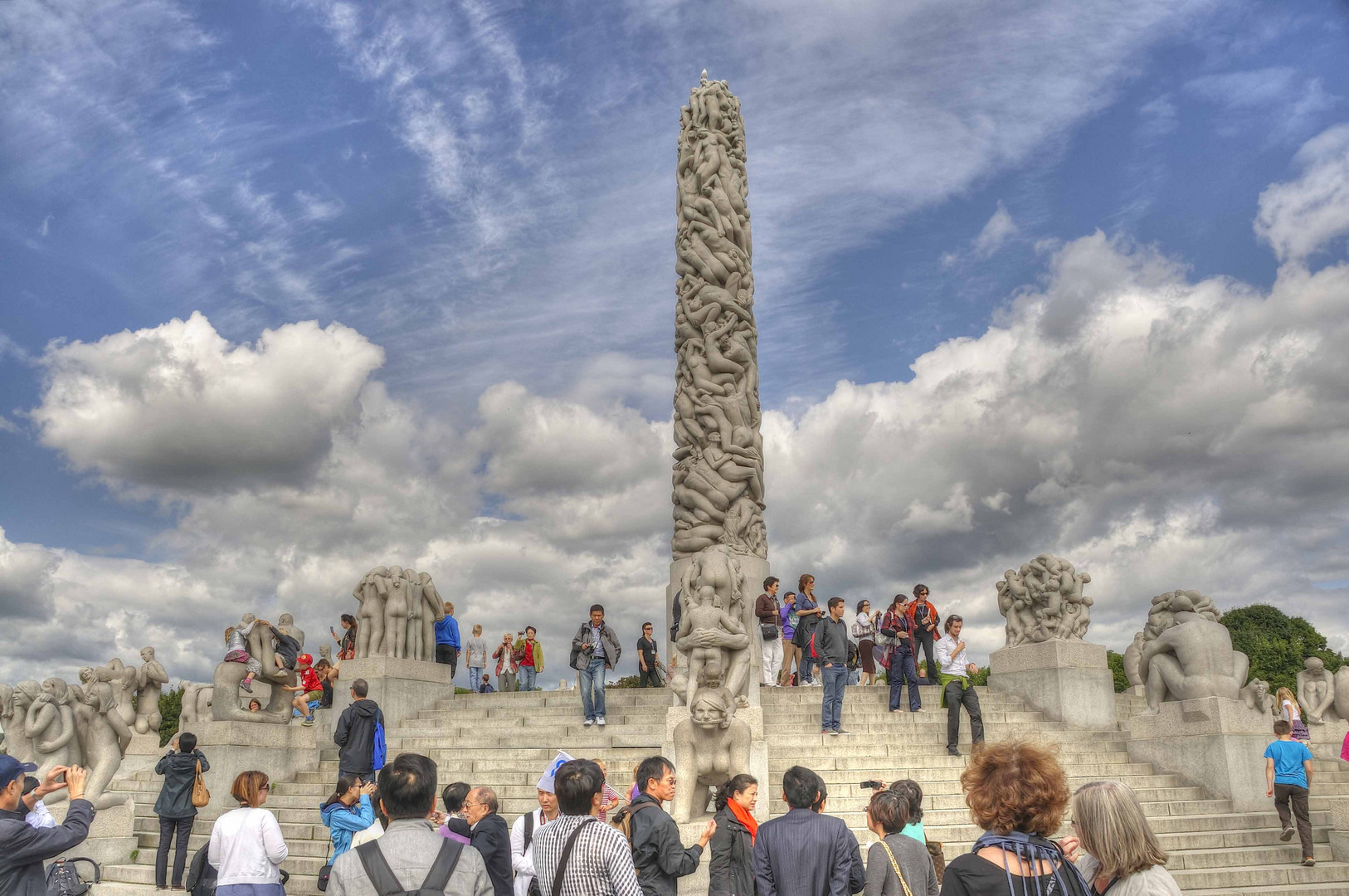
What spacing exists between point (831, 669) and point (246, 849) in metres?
7.46

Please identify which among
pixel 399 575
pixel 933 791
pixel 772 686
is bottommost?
pixel 933 791

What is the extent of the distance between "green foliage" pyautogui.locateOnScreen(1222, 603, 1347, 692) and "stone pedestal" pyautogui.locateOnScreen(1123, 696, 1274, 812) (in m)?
19.7

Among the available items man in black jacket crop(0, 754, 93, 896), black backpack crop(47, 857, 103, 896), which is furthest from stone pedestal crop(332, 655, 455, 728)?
man in black jacket crop(0, 754, 93, 896)

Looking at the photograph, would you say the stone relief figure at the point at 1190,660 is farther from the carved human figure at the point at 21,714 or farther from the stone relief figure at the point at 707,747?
the carved human figure at the point at 21,714

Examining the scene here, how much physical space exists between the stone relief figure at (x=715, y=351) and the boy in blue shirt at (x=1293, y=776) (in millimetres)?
9186

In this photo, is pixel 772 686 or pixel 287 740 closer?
pixel 287 740

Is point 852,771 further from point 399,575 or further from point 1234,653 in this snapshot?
point 399,575

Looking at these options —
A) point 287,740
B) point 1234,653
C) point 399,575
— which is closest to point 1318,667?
point 1234,653

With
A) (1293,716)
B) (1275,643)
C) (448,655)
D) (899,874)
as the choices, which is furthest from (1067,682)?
(1275,643)

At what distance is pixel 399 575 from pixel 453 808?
8.94m

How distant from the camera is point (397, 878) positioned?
3162 mm

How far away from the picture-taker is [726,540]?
17.6 metres

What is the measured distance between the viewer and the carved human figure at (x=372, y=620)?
13.4 metres

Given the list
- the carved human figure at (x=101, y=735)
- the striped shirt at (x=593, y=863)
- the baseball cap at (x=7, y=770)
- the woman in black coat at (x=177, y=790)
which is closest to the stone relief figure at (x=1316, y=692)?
the striped shirt at (x=593, y=863)
